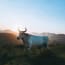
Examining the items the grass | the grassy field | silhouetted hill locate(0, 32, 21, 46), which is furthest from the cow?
the grass

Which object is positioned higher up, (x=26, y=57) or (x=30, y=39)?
(x=30, y=39)

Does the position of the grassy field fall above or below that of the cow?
below

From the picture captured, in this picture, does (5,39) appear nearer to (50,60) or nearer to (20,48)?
(20,48)

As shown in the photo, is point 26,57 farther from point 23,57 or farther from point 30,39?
point 30,39

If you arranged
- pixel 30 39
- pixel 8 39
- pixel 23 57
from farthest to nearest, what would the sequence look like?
pixel 30 39 → pixel 8 39 → pixel 23 57

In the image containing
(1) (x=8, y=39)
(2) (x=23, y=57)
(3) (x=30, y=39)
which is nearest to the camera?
(2) (x=23, y=57)

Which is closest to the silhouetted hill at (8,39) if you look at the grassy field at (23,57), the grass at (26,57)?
the grassy field at (23,57)

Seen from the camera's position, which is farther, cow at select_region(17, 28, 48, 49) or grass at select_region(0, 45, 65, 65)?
cow at select_region(17, 28, 48, 49)

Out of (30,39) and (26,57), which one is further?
(30,39)

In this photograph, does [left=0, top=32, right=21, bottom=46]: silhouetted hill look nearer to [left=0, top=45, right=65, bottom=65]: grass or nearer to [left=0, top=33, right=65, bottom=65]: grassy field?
[left=0, top=33, right=65, bottom=65]: grassy field

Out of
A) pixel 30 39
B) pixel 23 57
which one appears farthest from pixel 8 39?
pixel 23 57

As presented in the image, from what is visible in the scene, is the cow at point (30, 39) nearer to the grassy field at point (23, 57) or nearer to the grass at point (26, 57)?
the grassy field at point (23, 57)

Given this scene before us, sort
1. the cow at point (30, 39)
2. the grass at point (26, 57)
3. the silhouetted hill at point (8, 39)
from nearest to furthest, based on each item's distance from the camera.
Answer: the grass at point (26, 57)
the silhouetted hill at point (8, 39)
the cow at point (30, 39)

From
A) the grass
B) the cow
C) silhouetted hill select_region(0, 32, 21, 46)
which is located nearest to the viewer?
the grass
